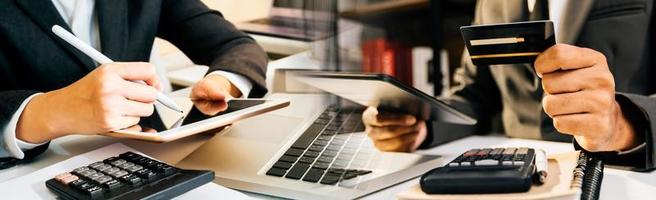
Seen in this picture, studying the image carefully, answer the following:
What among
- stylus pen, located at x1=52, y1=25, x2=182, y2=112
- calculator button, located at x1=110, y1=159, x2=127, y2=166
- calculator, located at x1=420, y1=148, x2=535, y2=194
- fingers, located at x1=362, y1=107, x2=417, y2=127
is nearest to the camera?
calculator, located at x1=420, y1=148, x2=535, y2=194

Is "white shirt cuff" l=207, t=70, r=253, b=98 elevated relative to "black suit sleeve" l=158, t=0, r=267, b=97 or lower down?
lower down

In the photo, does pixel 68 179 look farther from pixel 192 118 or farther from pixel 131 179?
pixel 192 118

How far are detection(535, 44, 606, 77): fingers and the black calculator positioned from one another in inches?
13.6

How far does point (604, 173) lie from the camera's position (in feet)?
2.56

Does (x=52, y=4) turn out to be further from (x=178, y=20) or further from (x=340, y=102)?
(x=340, y=102)

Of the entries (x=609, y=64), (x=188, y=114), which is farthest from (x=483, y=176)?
(x=609, y=64)

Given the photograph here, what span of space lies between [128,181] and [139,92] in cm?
15

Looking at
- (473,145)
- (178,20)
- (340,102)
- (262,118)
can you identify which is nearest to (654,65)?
(473,145)

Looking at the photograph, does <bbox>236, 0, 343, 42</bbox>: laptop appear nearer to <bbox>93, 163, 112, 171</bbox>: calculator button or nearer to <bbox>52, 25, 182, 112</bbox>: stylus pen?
<bbox>52, 25, 182, 112</bbox>: stylus pen

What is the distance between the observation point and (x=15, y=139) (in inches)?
32.2

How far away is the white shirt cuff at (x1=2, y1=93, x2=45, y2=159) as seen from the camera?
82cm

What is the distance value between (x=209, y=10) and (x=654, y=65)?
0.63 m

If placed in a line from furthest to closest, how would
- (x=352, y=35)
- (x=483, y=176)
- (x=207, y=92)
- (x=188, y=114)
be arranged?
(x=352, y=35) < (x=207, y=92) < (x=188, y=114) < (x=483, y=176)

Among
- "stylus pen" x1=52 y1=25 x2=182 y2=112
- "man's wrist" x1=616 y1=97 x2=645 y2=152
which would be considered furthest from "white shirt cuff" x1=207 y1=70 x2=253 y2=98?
"man's wrist" x1=616 y1=97 x2=645 y2=152
